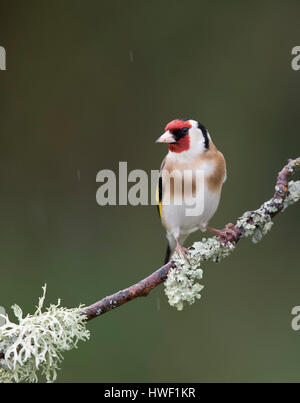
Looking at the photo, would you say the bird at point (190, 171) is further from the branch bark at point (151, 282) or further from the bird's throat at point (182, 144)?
the branch bark at point (151, 282)

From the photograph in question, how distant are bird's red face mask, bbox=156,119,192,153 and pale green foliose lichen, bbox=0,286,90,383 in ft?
2.99

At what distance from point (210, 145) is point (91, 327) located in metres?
1.45

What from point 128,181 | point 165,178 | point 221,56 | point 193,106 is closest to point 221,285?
point 128,181

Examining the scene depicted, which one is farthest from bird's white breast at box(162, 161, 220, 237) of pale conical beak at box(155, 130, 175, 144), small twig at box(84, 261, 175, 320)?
small twig at box(84, 261, 175, 320)

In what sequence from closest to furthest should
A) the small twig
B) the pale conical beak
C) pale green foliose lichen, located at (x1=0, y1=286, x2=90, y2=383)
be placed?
1. pale green foliose lichen, located at (x1=0, y1=286, x2=90, y2=383)
2. the small twig
3. the pale conical beak

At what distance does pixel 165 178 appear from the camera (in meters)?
1.98

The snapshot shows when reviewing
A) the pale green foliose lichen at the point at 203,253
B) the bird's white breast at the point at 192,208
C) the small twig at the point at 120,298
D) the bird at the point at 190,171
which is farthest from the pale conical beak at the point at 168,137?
the small twig at the point at 120,298

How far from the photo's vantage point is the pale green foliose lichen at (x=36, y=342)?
1.01 m

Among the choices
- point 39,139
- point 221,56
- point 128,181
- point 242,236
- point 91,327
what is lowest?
point 242,236

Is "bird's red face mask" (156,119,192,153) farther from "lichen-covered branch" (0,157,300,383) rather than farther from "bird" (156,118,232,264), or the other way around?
"lichen-covered branch" (0,157,300,383)

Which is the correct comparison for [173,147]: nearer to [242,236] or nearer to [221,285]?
[242,236]

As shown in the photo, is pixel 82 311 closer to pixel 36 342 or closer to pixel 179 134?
pixel 36 342

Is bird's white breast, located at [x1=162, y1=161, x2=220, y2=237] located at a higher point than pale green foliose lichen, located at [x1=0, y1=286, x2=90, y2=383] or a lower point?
higher

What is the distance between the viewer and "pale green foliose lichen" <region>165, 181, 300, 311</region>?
3.96 feet
